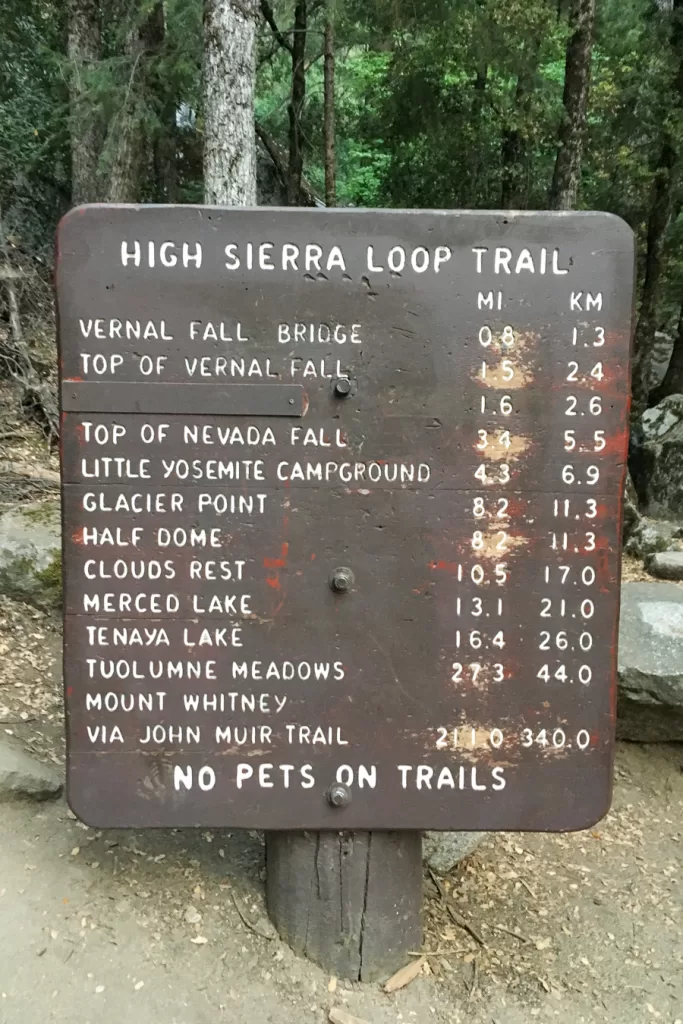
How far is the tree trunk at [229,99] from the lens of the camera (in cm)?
648

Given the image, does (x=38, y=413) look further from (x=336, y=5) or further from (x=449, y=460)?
(x=449, y=460)

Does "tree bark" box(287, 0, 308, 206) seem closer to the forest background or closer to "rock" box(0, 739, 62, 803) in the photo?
the forest background

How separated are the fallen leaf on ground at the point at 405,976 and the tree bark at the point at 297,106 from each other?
1278cm

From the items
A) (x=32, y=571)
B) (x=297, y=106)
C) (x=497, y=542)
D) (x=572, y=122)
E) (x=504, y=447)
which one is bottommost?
(x=32, y=571)

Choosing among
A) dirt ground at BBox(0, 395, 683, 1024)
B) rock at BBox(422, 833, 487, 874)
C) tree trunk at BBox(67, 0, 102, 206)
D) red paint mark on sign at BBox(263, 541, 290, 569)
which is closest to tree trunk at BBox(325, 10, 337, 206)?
tree trunk at BBox(67, 0, 102, 206)

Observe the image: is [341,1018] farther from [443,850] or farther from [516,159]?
[516,159]

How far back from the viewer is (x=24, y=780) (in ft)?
10.4

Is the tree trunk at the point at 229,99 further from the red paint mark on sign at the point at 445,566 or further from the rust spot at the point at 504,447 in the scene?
the red paint mark on sign at the point at 445,566

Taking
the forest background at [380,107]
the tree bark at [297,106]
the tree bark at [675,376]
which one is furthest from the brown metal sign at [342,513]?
the tree bark at [297,106]

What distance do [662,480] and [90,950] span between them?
787 cm

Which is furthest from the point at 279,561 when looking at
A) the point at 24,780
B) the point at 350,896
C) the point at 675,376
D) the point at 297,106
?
the point at 297,106

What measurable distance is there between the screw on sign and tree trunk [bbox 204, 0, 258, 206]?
530 centimetres

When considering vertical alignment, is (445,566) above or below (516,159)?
below

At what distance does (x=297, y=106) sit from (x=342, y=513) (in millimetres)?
12965
